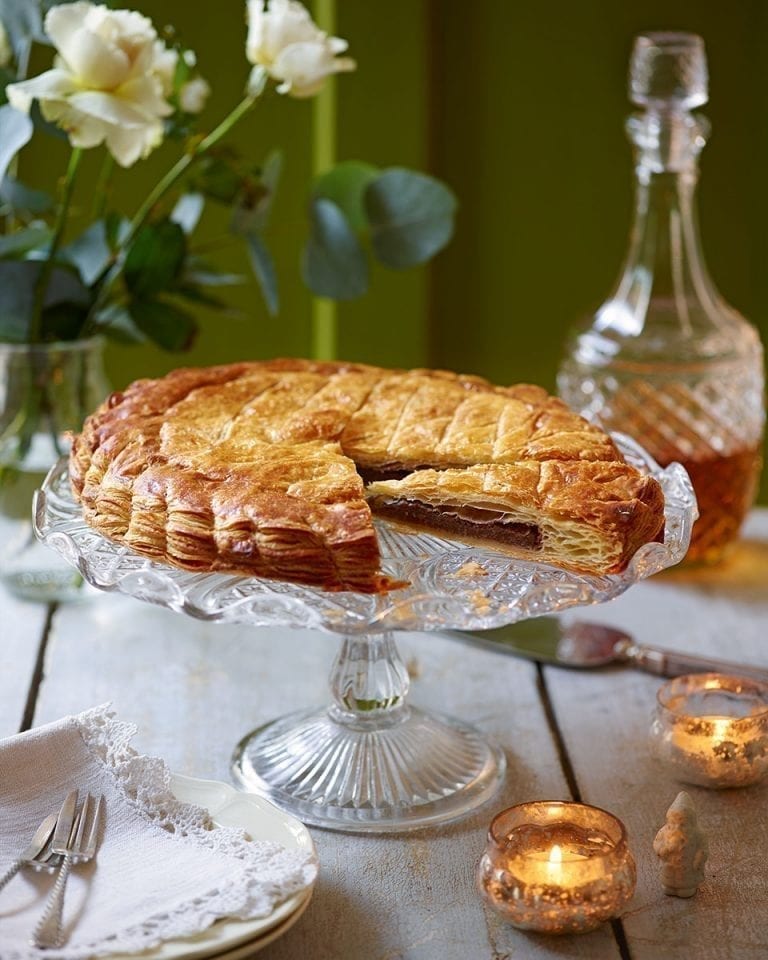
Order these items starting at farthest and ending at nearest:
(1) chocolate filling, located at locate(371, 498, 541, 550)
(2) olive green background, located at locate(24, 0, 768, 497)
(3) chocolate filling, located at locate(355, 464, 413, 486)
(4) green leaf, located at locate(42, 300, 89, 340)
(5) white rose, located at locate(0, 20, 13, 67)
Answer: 1. (2) olive green background, located at locate(24, 0, 768, 497)
2. (4) green leaf, located at locate(42, 300, 89, 340)
3. (5) white rose, located at locate(0, 20, 13, 67)
4. (3) chocolate filling, located at locate(355, 464, 413, 486)
5. (1) chocolate filling, located at locate(371, 498, 541, 550)

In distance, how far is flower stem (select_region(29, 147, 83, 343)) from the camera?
180 cm

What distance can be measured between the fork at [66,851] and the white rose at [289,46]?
977 millimetres

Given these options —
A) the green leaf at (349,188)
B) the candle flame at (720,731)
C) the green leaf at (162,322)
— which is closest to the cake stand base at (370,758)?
the candle flame at (720,731)

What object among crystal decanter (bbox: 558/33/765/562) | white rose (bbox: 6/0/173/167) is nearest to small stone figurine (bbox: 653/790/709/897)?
crystal decanter (bbox: 558/33/765/562)

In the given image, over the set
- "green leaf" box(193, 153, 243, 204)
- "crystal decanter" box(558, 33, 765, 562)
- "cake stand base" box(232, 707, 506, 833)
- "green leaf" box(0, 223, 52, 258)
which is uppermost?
"green leaf" box(193, 153, 243, 204)

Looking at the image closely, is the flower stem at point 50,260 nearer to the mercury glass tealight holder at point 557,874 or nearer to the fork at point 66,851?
the fork at point 66,851

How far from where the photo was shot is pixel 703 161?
2.84 metres

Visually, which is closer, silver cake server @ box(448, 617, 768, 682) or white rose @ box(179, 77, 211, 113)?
silver cake server @ box(448, 617, 768, 682)

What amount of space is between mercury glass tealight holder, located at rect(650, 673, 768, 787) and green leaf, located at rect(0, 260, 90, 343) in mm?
985

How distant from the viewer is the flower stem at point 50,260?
180cm

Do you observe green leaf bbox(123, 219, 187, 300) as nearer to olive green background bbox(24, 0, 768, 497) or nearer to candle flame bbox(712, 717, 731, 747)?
olive green background bbox(24, 0, 768, 497)

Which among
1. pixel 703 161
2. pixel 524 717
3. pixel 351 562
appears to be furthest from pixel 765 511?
pixel 351 562

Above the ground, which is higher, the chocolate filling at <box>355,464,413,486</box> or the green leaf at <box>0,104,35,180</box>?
the green leaf at <box>0,104,35,180</box>

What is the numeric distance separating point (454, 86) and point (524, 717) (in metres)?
1.59
